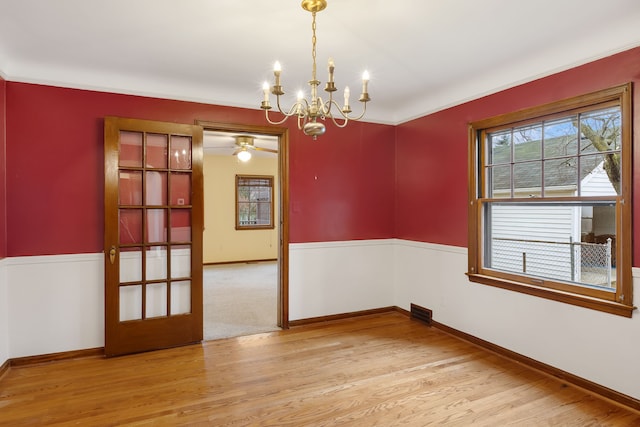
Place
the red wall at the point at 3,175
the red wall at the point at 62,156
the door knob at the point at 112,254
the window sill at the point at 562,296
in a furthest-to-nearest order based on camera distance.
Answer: the door knob at the point at 112,254 → the red wall at the point at 62,156 → the red wall at the point at 3,175 → the window sill at the point at 562,296

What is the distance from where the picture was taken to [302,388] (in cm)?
278

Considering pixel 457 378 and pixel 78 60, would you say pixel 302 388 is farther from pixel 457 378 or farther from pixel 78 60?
pixel 78 60

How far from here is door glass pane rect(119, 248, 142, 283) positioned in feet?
11.3

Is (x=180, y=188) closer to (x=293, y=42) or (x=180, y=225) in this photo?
(x=180, y=225)

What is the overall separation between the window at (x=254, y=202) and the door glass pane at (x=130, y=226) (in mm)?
5033

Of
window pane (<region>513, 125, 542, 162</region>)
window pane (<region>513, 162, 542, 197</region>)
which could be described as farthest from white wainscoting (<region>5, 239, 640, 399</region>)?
window pane (<region>513, 125, 542, 162</region>)

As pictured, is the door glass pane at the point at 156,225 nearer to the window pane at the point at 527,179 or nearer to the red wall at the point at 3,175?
the red wall at the point at 3,175

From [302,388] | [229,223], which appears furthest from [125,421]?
[229,223]

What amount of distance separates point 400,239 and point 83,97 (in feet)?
12.0

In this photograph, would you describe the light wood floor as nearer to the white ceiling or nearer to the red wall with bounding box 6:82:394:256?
the red wall with bounding box 6:82:394:256

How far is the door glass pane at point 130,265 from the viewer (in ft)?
11.3

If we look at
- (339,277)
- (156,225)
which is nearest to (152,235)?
(156,225)

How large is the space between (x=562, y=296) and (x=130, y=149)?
3824mm

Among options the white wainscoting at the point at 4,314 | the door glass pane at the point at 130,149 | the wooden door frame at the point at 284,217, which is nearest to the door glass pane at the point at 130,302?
the white wainscoting at the point at 4,314
